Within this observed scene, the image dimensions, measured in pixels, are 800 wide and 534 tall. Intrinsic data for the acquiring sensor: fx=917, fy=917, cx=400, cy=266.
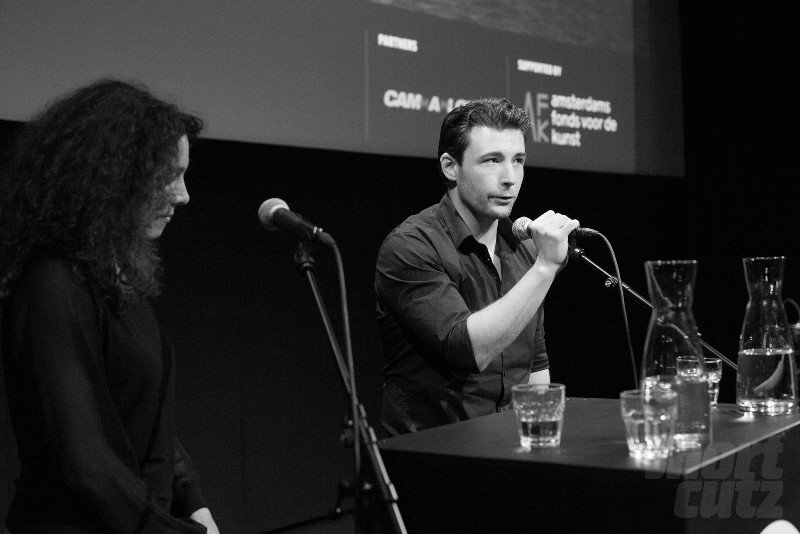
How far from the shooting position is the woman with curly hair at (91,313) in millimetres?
1476

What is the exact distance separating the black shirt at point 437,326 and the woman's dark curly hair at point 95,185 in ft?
2.17

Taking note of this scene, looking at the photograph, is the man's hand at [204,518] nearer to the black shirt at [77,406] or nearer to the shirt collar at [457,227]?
the black shirt at [77,406]

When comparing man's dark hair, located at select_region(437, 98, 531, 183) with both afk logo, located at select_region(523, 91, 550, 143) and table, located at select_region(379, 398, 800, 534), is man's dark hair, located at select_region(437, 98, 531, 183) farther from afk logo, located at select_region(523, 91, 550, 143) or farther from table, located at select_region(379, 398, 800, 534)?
afk logo, located at select_region(523, 91, 550, 143)

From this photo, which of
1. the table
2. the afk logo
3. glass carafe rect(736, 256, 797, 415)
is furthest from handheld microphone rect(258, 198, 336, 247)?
the afk logo

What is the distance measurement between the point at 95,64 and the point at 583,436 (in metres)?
2.13

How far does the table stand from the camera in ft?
4.26

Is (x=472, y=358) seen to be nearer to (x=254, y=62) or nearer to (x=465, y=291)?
(x=465, y=291)

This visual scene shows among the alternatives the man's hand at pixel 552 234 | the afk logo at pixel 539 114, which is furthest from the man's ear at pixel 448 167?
Result: the afk logo at pixel 539 114

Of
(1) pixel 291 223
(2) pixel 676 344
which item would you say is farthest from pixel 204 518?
(2) pixel 676 344

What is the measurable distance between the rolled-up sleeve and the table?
0.38m

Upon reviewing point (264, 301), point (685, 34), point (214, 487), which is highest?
point (685, 34)

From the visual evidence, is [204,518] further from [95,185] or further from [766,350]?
[766,350]

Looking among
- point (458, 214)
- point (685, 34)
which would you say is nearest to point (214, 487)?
point (458, 214)

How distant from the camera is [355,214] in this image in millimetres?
4289
